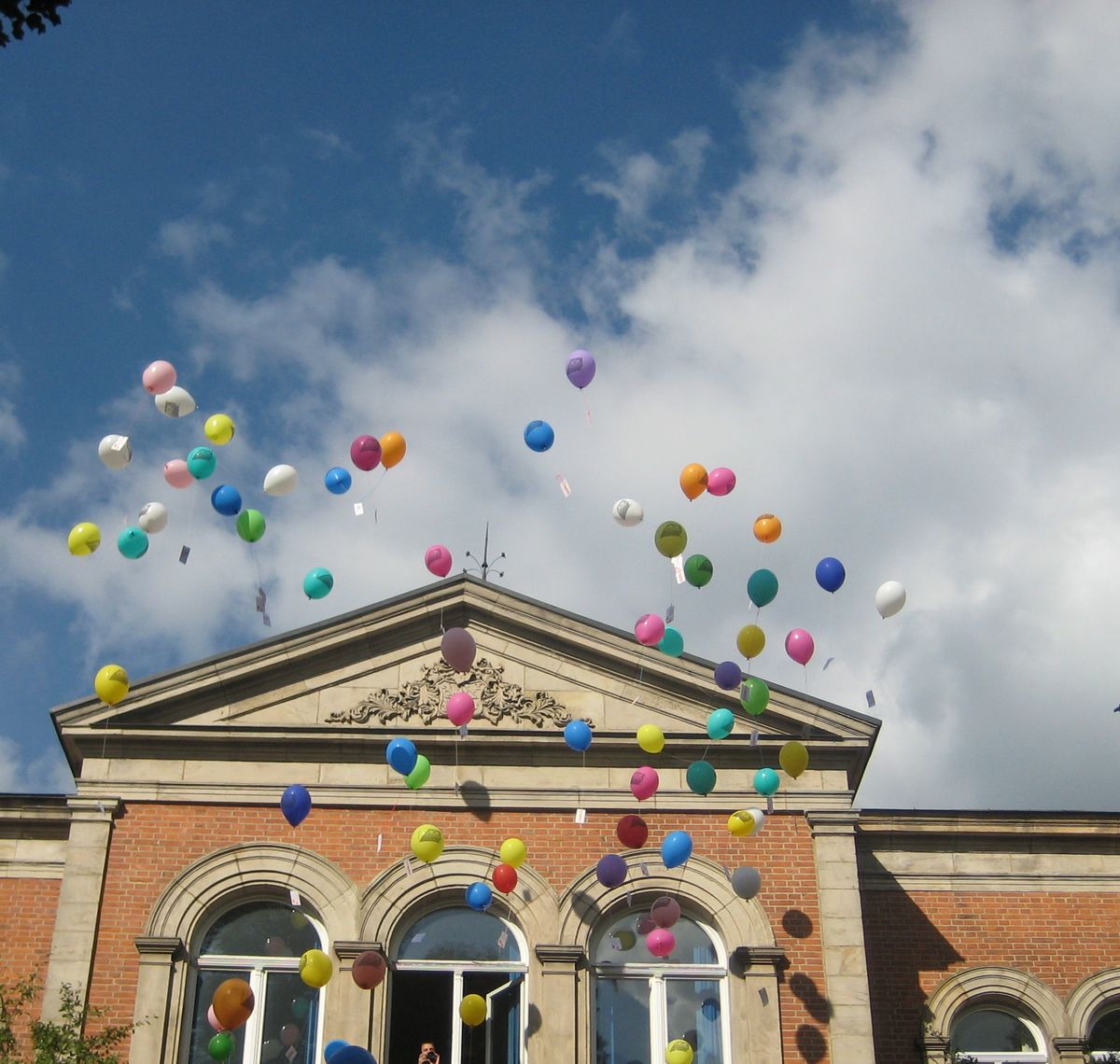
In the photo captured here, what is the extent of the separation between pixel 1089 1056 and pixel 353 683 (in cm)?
939

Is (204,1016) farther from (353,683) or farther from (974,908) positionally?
(974,908)

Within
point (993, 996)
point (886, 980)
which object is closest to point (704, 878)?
point (886, 980)

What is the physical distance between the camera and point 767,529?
17.4 metres

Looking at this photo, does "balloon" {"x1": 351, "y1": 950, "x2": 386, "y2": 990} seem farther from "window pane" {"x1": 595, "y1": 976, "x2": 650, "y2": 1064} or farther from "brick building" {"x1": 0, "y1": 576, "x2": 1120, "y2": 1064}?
"window pane" {"x1": 595, "y1": 976, "x2": 650, "y2": 1064}

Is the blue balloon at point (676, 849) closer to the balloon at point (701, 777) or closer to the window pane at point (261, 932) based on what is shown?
the balloon at point (701, 777)

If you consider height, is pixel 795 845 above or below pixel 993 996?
above

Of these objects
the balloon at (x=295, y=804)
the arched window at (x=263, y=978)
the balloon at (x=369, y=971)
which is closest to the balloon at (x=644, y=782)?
the balloon at (x=369, y=971)

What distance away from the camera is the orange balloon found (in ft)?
56.8

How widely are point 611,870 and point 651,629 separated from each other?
2.64 m

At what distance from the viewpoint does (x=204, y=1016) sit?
16.3m

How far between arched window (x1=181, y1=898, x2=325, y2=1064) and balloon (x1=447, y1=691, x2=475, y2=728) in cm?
267

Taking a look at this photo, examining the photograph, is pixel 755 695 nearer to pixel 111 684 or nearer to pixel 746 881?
pixel 746 881

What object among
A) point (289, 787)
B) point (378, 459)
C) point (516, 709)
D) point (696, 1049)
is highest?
point (378, 459)

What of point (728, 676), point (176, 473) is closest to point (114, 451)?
point (176, 473)
